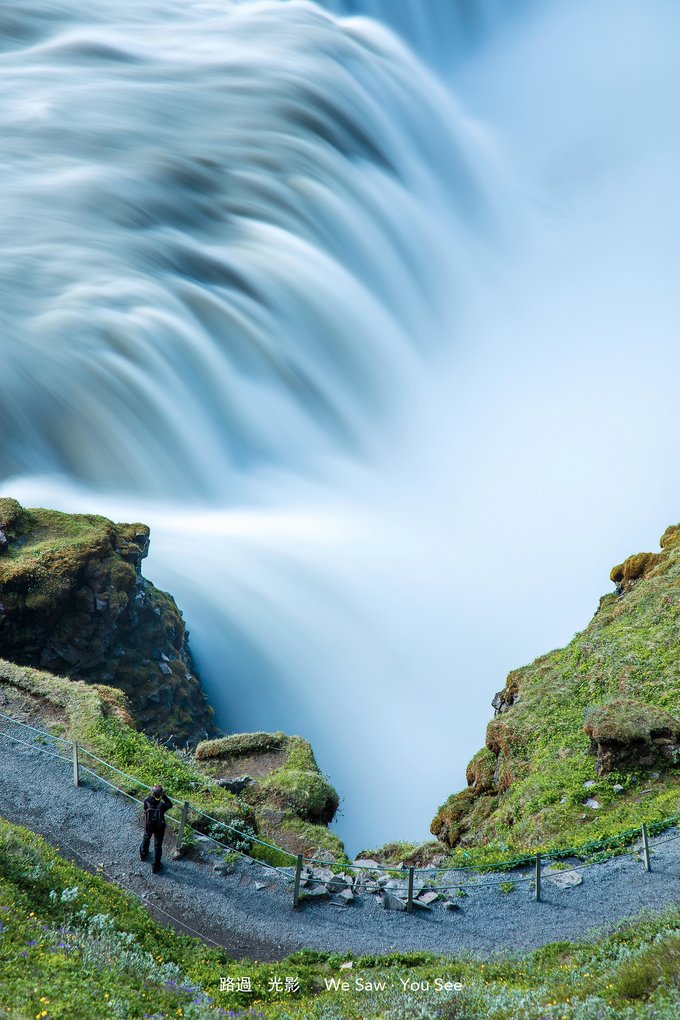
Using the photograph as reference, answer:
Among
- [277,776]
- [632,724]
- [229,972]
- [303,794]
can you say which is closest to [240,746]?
[277,776]

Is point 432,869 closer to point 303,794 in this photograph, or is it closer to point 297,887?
point 297,887

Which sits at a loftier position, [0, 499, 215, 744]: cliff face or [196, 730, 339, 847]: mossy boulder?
[0, 499, 215, 744]: cliff face

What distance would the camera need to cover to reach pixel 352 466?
45.0 m

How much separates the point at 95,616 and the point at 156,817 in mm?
14951

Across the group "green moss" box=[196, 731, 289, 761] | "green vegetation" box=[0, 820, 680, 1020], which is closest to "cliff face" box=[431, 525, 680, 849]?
"green vegetation" box=[0, 820, 680, 1020]

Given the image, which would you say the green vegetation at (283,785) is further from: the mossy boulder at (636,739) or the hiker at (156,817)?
the mossy boulder at (636,739)

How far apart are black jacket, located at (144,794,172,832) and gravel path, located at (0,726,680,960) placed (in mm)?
852

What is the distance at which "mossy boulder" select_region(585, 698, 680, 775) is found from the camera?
53.4 ft

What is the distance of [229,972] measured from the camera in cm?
1195

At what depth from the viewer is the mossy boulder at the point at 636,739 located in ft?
53.4

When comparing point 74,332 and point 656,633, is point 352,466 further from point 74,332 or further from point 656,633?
point 656,633

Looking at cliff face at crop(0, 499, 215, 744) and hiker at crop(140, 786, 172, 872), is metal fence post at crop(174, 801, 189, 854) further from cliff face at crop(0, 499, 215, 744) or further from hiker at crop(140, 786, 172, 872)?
cliff face at crop(0, 499, 215, 744)

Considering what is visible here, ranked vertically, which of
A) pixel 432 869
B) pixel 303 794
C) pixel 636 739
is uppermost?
pixel 636 739

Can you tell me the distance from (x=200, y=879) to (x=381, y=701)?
19.3 metres
